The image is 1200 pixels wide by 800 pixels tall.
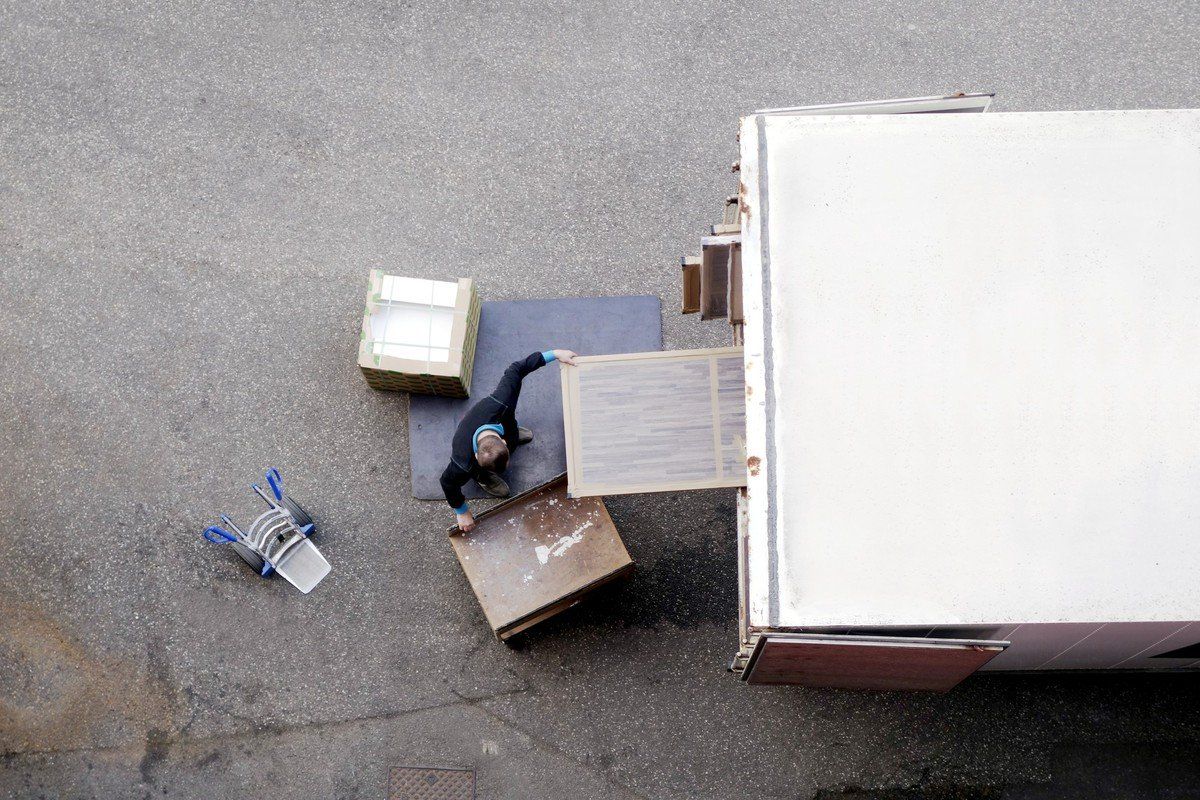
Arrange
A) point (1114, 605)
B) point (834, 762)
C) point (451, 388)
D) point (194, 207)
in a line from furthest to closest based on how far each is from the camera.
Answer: point (194, 207) < point (451, 388) < point (834, 762) < point (1114, 605)

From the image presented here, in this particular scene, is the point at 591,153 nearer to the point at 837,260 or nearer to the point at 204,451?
the point at 837,260

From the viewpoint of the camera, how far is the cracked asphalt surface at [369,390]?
→ 784 cm

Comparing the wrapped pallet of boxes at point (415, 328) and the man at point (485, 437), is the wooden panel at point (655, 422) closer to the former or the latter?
the man at point (485, 437)

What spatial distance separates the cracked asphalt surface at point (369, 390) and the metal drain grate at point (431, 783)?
12 cm

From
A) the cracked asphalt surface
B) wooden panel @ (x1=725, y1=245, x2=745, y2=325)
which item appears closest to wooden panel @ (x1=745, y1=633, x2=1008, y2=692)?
the cracked asphalt surface

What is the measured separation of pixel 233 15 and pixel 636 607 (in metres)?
7.94

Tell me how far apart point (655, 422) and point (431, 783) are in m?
4.00

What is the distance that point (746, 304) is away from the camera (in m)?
5.80

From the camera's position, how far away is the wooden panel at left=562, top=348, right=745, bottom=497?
666 cm

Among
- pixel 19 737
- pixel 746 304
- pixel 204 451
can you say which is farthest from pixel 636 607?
pixel 19 737

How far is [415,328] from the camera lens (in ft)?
26.6

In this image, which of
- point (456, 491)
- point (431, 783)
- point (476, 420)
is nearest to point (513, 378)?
point (476, 420)

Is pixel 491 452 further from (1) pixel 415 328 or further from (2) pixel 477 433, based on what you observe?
(1) pixel 415 328

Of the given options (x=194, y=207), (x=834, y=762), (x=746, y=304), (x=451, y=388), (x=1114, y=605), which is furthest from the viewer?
(x=194, y=207)
